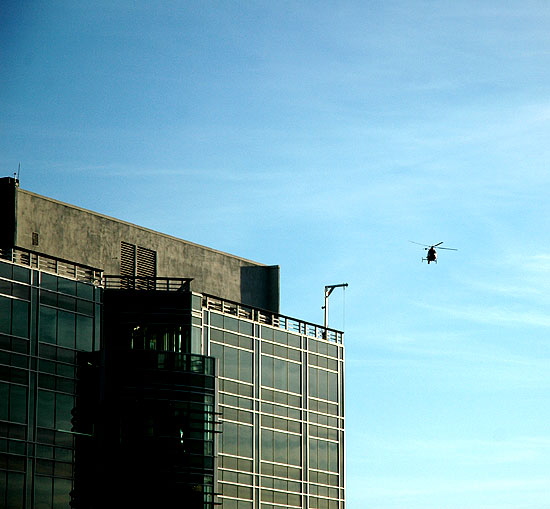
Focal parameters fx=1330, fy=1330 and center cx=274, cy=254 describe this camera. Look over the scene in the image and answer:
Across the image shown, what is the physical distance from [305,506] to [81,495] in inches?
720

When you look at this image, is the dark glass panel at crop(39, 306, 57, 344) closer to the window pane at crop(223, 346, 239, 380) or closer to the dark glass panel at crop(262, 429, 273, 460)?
the window pane at crop(223, 346, 239, 380)

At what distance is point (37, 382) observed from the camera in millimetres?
61281

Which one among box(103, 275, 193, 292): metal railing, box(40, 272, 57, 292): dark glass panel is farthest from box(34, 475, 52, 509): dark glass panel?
box(103, 275, 193, 292): metal railing

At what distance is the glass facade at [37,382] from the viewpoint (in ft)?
195

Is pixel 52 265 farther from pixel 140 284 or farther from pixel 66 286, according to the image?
pixel 140 284

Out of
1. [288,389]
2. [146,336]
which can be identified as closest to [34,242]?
[146,336]

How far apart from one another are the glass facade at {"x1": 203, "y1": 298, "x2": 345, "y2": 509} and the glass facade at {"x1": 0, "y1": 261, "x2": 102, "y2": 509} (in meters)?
9.85

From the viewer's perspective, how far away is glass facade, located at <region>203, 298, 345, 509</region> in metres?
71.9

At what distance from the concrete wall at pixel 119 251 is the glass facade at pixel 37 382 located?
5982mm

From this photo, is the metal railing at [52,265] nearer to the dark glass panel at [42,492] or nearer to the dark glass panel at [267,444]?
the dark glass panel at [42,492]

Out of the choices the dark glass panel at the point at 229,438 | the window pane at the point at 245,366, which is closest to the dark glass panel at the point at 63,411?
the dark glass panel at the point at 229,438

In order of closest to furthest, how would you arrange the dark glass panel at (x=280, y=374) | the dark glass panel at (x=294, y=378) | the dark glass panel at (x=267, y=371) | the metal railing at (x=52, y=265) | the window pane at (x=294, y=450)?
the metal railing at (x=52, y=265) → the dark glass panel at (x=267, y=371) → the dark glass panel at (x=280, y=374) → the window pane at (x=294, y=450) → the dark glass panel at (x=294, y=378)

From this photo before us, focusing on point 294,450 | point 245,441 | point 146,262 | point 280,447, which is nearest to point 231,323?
point 146,262

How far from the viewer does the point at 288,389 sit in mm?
77375
